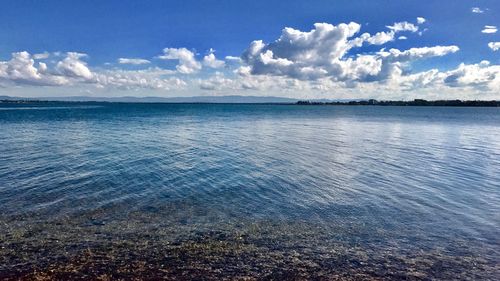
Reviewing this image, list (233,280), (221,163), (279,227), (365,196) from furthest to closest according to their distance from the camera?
(221,163) → (365,196) → (279,227) → (233,280)

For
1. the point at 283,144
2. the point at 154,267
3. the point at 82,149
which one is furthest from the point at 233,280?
the point at 283,144

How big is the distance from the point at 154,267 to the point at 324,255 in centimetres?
552

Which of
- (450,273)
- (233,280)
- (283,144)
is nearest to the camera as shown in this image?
(233,280)

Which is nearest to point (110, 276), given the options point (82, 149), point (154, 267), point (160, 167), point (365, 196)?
point (154, 267)

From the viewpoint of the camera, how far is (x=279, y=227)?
564 inches

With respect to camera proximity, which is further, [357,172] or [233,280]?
[357,172]

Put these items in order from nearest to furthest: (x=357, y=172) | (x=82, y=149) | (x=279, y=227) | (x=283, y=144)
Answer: (x=279, y=227), (x=357, y=172), (x=82, y=149), (x=283, y=144)

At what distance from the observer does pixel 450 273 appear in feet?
35.0

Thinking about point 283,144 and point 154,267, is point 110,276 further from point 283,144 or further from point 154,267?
point 283,144

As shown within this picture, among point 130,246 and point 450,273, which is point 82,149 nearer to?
point 130,246

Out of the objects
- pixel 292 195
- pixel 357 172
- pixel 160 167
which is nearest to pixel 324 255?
pixel 292 195

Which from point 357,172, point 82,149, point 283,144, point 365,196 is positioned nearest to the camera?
point 365,196

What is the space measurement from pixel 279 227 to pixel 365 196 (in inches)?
281

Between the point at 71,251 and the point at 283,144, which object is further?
the point at 283,144
